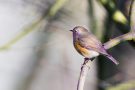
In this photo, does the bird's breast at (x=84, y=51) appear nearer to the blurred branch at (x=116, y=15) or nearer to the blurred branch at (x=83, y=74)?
the blurred branch at (x=83, y=74)

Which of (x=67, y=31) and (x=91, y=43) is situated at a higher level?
(x=67, y=31)

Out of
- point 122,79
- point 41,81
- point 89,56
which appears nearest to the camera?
point 89,56

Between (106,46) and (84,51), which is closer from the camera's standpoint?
(106,46)

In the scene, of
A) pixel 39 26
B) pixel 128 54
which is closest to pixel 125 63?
pixel 128 54

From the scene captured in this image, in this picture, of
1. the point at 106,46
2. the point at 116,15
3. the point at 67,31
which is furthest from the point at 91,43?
the point at 67,31

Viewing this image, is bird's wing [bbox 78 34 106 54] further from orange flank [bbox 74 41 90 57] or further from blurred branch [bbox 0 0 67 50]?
blurred branch [bbox 0 0 67 50]

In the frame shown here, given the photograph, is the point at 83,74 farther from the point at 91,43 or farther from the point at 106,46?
the point at 91,43

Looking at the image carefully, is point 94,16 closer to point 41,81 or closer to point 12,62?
point 12,62

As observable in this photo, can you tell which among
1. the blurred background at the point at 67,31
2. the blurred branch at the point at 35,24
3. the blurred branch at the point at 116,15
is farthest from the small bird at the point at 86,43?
the blurred branch at the point at 35,24
